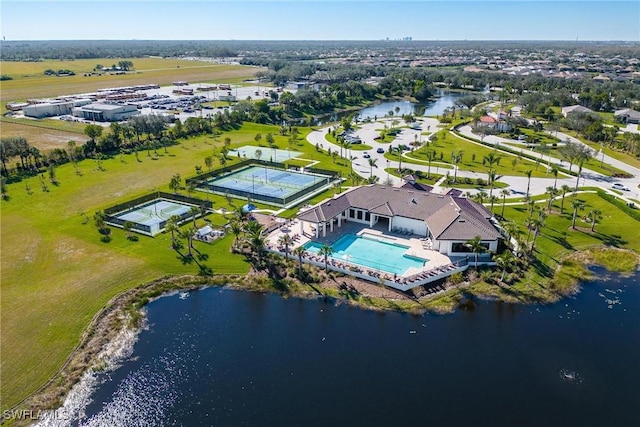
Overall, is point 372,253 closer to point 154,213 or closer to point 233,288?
point 233,288

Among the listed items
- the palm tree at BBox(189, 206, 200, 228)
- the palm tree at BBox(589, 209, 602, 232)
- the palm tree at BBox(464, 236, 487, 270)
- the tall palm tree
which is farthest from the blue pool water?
the palm tree at BBox(589, 209, 602, 232)

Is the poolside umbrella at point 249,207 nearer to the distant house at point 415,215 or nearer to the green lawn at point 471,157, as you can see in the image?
the distant house at point 415,215

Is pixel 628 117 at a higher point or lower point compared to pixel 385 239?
higher

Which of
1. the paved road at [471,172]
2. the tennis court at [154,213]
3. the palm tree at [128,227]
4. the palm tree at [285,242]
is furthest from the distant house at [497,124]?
the palm tree at [128,227]

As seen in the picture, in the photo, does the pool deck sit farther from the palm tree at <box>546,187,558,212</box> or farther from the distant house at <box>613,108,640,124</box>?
the distant house at <box>613,108,640,124</box>

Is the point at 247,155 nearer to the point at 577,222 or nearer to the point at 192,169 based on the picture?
the point at 192,169

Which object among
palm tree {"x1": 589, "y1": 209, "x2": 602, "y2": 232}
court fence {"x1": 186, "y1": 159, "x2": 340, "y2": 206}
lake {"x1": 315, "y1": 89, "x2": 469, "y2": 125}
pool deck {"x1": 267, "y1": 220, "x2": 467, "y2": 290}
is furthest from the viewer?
lake {"x1": 315, "y1": 89, "x2": 469, "y2": 125}

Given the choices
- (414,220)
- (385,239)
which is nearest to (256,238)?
(385,239)
